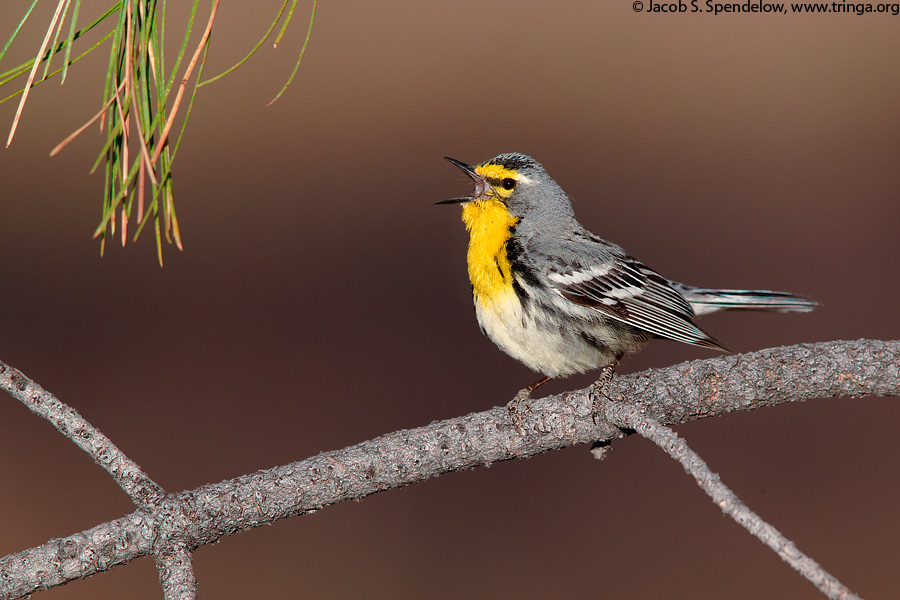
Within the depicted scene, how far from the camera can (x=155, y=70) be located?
1688 mm

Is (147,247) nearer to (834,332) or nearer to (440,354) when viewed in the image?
(440,354)

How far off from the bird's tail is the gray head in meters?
0.74

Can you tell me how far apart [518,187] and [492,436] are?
5.05ft

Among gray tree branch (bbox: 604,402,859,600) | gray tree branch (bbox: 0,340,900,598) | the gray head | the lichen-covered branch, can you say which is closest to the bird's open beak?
the gray head

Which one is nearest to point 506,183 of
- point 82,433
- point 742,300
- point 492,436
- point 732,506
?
point 742,300

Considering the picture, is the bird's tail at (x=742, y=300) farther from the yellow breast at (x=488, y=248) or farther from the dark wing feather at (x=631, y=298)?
the yellow breast at (x=488, y=248)

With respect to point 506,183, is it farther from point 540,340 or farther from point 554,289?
point 540,340

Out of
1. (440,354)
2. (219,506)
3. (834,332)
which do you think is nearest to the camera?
(219,506)

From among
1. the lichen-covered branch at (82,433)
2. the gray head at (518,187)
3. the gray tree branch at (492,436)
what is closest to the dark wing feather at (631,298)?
the gray head at (518,187)

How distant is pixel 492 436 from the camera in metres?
2.03

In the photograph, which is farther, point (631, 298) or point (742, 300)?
point (742, 300)

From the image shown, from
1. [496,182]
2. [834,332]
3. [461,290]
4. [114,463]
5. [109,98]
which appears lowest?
[834,332]

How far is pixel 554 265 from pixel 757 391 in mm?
1132

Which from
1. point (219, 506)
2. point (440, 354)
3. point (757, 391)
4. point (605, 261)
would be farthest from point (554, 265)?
point (440, 354)
